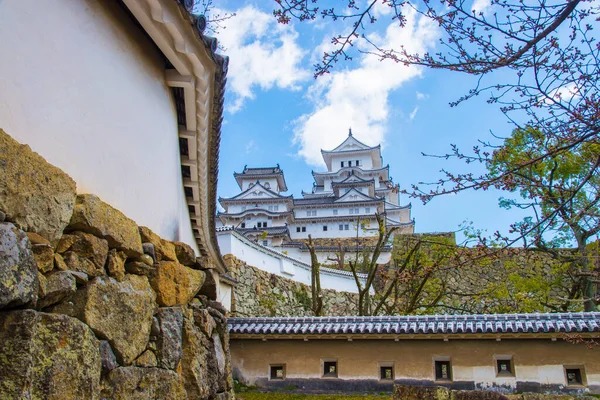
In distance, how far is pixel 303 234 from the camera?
40656 mm

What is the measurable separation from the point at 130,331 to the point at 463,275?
2493 centimetres

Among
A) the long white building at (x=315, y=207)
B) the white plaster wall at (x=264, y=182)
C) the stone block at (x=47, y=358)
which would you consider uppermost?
the white plaster wall at (x=264, y=182)

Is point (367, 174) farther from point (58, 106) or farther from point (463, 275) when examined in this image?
point (58, 106)

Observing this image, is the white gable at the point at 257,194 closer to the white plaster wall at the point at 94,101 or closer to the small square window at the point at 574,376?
the small square window at the point at 574,376

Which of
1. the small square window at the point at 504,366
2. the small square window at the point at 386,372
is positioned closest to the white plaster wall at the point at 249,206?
the small square window at the point at 386,372

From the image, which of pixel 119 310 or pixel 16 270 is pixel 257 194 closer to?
pixel 119 310

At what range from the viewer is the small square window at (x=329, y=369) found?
10062 mm

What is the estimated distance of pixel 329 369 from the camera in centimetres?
1023

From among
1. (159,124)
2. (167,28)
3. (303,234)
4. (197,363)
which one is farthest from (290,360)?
(303,234)

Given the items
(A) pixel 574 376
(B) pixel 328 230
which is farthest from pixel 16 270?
(B) pixel 328 230

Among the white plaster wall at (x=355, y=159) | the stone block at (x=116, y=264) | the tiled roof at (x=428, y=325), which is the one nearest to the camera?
the stone block at (x=116, y=264)

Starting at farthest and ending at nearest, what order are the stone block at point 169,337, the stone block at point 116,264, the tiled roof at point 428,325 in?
the tiled roof at point 428,325 < the stone block at point 169,337 < the stone block at point 116,264

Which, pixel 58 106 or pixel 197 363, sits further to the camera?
pixel 197 363

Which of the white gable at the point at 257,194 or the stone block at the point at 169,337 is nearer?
the stone block at the point at 169,337
